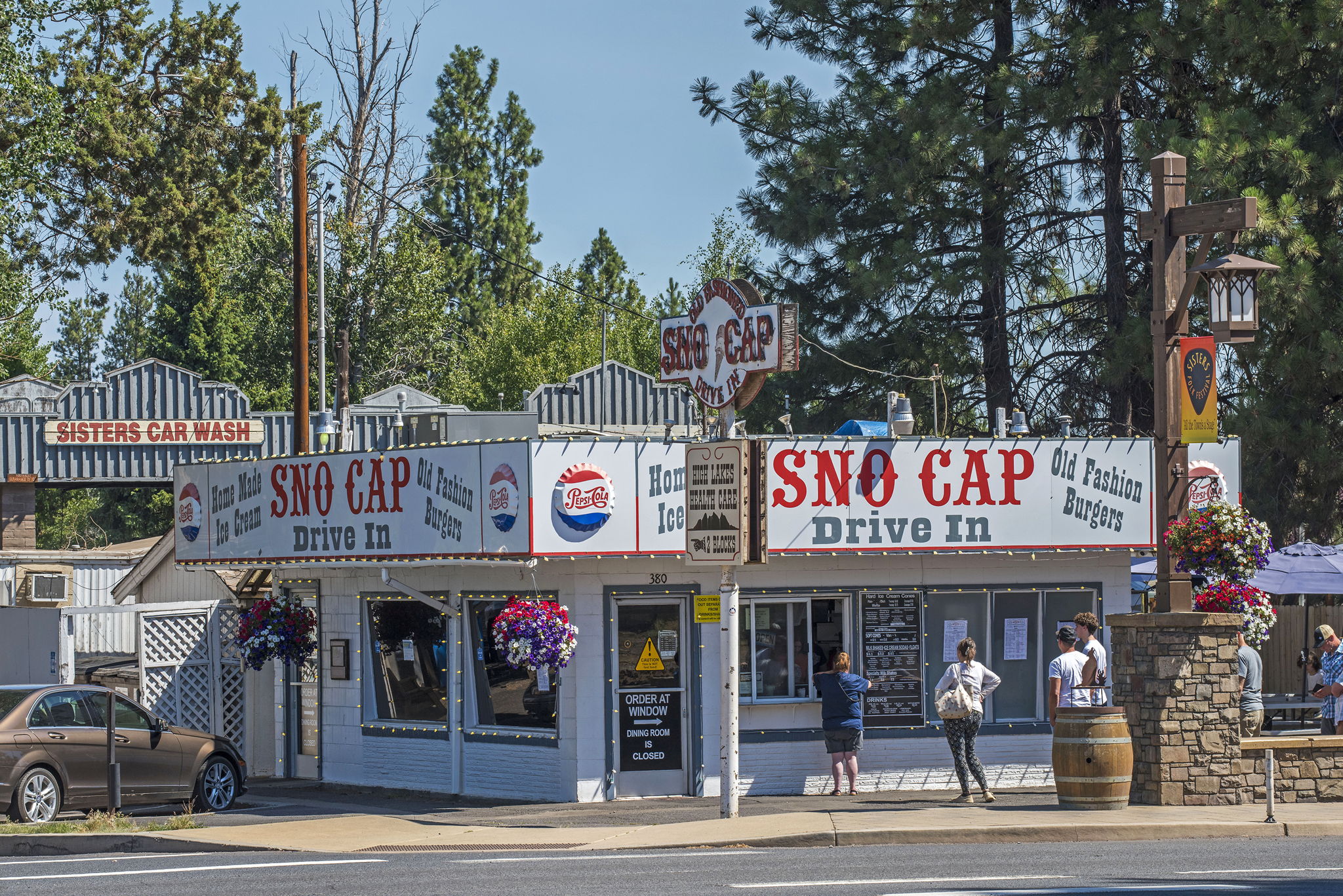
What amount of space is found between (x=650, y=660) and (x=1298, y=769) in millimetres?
6826

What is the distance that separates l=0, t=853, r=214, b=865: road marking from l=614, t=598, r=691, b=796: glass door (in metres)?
5.12

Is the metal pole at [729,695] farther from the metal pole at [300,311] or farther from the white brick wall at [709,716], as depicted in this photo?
the metal pole at [300,311]

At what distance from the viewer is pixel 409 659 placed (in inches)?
759

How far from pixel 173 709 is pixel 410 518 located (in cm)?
585

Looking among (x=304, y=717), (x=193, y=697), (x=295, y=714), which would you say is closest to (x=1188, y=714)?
(x=304, y=717)

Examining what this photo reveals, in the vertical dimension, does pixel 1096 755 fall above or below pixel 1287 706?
above

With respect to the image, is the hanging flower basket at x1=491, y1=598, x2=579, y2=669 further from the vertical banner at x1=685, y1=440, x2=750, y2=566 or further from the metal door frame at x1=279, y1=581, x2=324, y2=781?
the metal door frame at x1=279, y1=581, x2=324, y2=781

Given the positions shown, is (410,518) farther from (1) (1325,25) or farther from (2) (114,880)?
(1) (1325,25)

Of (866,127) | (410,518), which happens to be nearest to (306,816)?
(410,518)

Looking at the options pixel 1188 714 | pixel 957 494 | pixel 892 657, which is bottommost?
pixel 1188 714

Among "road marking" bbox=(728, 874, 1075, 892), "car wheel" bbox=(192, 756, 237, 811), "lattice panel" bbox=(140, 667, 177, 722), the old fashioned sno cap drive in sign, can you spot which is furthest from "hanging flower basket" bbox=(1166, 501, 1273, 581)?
"lattice panel" bbox=(140, 667, 177, 722)

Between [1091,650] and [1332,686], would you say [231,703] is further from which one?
[1332,686]

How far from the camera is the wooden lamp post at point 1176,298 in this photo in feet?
50.9

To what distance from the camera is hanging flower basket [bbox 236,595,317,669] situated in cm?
2008
